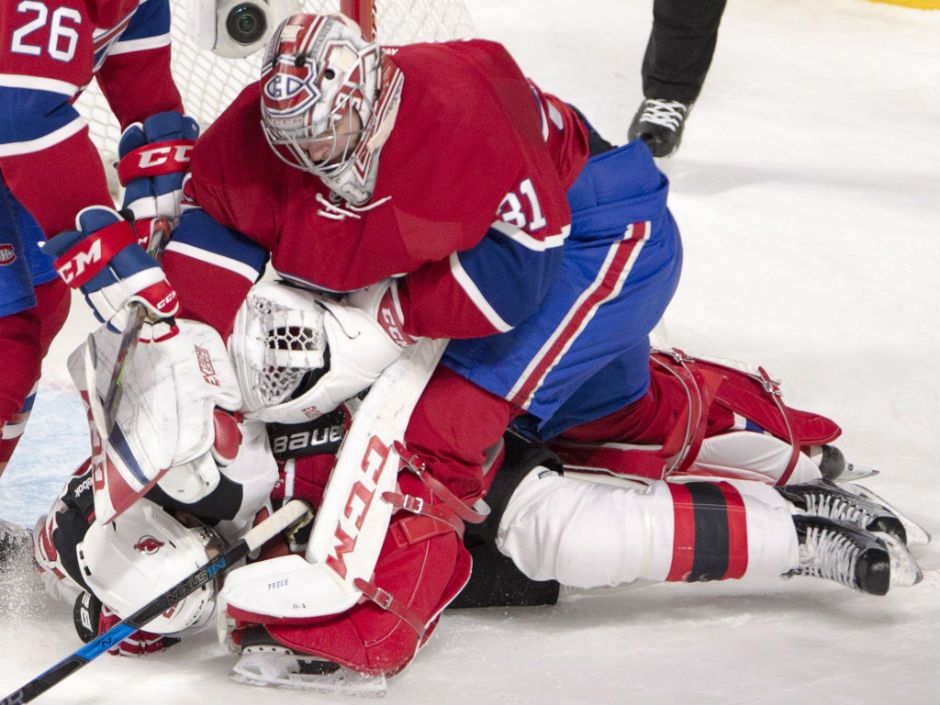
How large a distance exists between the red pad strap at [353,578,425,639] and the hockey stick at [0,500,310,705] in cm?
15

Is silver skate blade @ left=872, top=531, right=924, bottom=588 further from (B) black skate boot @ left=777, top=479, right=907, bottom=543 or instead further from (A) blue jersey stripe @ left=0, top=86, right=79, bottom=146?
(A) blue jersey stripe @ left=0, top=86, right=79, bottom=146

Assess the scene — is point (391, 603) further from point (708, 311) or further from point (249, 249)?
point (708, 311)

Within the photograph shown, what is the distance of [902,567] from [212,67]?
1.95 meters

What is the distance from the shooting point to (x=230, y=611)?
1.73m

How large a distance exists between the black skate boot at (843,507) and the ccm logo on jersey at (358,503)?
67 centimetres

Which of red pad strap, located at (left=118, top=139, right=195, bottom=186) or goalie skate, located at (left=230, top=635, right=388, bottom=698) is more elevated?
red pad strap, located at (left=118, top=139, right=195, bottom=186)

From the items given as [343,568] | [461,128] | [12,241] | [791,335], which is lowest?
[791,335]

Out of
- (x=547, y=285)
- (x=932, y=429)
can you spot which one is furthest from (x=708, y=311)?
(x=547, y=285)

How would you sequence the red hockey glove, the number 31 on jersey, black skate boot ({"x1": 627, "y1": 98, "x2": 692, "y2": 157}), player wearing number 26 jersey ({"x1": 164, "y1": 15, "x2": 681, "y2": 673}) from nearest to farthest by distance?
the number 31 on jersey
player wearing number 26 jersey ({"x1": 164, "y1": 15, "x2": 681, "y2": 673})
the red hockey glove
black skate boot ({"x1": 627, "y1": 98, "x2": 692, "y2": 157})

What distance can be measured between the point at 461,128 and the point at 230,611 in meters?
0.69

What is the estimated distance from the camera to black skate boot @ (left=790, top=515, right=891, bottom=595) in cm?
181

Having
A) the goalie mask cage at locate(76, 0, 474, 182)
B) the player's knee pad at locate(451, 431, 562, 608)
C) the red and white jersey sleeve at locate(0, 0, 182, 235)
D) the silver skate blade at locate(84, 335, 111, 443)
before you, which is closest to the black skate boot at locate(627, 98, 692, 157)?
the goalie mask cage at locate(76, 0, 474, 182)

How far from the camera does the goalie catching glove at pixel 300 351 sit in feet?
5.63

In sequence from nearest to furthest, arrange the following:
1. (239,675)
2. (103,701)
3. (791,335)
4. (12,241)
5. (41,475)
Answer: (103,701)
(239,675)
(12,241)
(41,475)
(791,335)
